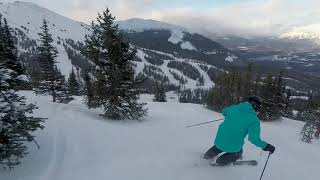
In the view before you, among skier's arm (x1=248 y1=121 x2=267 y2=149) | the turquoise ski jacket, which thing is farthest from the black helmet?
skier's arm (x1=248 y1=121 x2=267 y2=149)

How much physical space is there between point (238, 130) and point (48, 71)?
31.1 meters

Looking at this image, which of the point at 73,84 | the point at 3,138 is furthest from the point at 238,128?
the point at 73,84

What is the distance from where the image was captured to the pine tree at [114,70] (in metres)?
20.1

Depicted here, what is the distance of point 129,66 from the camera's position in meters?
20.5

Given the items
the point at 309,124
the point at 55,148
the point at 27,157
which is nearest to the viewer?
the point at 27,157

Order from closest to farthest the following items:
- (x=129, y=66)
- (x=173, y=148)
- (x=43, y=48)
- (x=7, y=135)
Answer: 1. (x=7, y=135)
2. (x=173, y=148)
3. (x=129, y=66)
4. (x=43, y=48)

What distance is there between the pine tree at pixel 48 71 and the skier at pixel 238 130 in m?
29.2

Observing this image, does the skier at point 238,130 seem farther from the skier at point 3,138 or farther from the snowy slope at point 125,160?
the skier at point 3,138

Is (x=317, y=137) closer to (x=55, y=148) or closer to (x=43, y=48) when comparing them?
(x=43, y=48)

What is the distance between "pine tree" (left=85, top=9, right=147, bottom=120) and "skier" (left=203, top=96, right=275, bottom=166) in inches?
468

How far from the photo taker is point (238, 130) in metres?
8.30

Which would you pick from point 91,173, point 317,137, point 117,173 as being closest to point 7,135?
point 91,173

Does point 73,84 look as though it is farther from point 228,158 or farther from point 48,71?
point 228,158

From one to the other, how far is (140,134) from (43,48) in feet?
82.0
